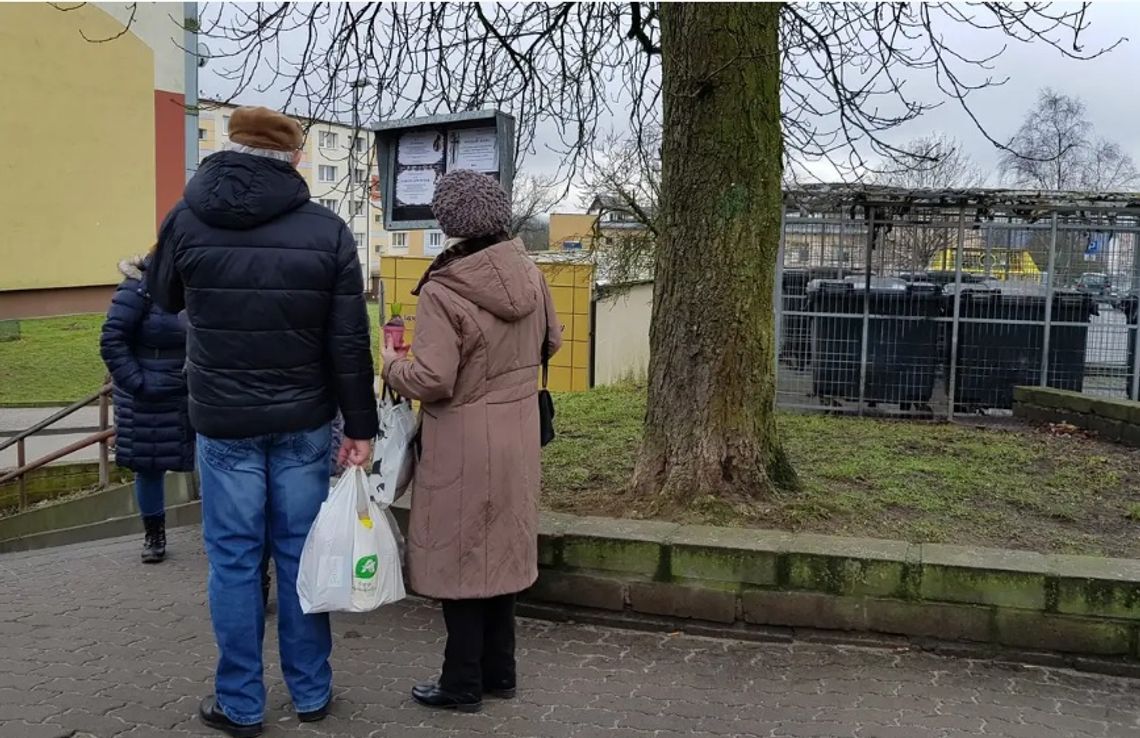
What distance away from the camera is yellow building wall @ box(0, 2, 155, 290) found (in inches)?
809

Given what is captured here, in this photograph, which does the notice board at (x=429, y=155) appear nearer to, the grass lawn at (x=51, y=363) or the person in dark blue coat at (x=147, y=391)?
the person in dark blue coat at (x=147, y=391)

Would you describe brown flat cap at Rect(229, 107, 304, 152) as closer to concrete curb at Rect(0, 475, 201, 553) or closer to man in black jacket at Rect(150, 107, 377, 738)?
man in black jacket at Rect(150, 107, 377, 738)

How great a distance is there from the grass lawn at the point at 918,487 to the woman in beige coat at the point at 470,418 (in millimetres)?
1561

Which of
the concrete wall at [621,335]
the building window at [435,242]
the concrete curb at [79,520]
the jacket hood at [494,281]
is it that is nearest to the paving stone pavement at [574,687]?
the jacket hood at [494,281]

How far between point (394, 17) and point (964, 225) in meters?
6.54

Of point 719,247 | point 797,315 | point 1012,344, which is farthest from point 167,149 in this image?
point 719,247

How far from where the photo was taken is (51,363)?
1742 cm

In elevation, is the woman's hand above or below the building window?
below

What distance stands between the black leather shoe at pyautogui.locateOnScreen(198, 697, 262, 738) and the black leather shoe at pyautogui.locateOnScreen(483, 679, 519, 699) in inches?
31.4

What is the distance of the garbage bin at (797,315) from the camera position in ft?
36.0

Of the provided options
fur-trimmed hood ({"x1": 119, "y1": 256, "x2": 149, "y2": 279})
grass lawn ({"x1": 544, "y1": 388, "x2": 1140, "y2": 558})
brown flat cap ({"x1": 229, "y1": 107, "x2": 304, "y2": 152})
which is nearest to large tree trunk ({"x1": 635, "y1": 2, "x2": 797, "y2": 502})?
grass lawn ({"x1": 544, "y1": 388, "x2": 1140, "y2": 558})

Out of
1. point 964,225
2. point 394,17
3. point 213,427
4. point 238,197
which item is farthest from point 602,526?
point 964,225

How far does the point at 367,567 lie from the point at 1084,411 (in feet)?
23.4

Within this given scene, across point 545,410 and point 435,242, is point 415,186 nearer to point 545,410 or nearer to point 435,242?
point 435,242
